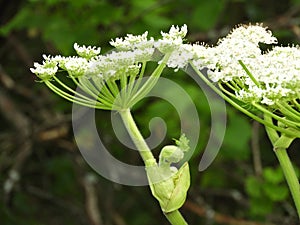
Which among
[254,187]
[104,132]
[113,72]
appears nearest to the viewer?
[113,72]

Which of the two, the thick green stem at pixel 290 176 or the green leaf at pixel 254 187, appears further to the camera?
the green leaf at pixel 254 187

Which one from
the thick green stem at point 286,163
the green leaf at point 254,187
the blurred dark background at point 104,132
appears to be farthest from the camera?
the green leaf at point 254,187

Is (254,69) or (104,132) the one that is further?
(104,132)

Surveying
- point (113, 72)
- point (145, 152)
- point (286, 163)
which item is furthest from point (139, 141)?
point (286, 163)

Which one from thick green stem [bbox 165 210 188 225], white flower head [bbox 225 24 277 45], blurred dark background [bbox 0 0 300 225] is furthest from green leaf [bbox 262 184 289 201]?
thick green stem [bbox 165 210 188 225]

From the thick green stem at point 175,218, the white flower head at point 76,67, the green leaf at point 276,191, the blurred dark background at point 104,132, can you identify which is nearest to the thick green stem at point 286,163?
the thick green stem at point 175,218

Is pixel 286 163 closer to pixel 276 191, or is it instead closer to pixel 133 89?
pixel 133 89

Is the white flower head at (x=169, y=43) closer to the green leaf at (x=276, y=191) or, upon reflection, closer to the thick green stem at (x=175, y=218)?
the thick green stem at (x=175, y=218)
